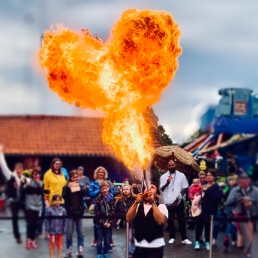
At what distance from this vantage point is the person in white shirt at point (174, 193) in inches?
336

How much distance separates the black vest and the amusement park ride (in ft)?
8.79

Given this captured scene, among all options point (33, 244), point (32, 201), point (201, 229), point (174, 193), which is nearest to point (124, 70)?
point (174, 193)

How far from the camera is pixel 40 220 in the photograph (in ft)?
28.3

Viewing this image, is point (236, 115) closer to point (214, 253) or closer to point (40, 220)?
point (214, 253)

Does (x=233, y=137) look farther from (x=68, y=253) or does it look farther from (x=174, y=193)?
(x=68, y=253)

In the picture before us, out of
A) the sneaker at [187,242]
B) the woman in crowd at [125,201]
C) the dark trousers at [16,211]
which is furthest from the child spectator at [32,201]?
the sneaker at [187,242]

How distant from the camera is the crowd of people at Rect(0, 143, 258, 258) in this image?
8203 millimetres

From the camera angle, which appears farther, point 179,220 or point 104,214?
point 179,220

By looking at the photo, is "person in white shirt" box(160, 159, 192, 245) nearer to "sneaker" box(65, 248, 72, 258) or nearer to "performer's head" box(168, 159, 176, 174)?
"performer's head" box(168, 159, 176, 174)

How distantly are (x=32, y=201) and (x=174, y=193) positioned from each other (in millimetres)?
2119

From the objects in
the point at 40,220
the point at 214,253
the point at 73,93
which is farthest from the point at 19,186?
the point at 214,253

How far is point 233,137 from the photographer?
1083 cm

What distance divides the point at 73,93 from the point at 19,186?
1.67 m

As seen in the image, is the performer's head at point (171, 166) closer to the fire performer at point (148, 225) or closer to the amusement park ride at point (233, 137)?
the amusement park ride at point (233, 137)
